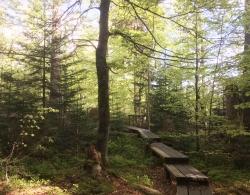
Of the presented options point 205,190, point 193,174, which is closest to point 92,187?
point 205,190

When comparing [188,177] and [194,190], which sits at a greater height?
[188,177]

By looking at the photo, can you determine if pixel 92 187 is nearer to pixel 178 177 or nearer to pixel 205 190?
pixel 178 177

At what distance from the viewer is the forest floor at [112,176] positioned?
24.6 ft

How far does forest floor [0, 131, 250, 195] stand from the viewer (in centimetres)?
751

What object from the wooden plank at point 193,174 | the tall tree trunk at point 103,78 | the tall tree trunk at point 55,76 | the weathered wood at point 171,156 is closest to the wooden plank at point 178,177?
the wooden plank at point 193,174

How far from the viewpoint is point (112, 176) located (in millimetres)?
8852

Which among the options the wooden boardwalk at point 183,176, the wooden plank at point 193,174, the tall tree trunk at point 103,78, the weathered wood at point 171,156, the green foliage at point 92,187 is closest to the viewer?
the green foliage at point 92,187

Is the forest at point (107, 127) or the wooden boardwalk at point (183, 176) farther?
the forest at point (107, 127)

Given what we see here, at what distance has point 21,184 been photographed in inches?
308

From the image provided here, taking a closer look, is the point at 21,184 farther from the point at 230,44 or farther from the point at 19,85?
the point at 230,44

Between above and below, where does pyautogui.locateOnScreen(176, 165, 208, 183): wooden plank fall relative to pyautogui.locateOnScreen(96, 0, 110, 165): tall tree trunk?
below

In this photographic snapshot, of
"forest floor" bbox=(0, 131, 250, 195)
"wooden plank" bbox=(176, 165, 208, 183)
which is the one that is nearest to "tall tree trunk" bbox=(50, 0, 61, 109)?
"forest floor" bbox=(0, 131, 250, 195)

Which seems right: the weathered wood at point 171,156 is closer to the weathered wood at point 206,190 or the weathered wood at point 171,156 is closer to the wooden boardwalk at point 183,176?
the wooden boardwalk at point 183,176

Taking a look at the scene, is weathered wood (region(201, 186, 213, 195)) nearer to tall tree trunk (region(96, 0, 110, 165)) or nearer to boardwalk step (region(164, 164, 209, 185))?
boardwalk step (region(164, 164, 209, 185))
